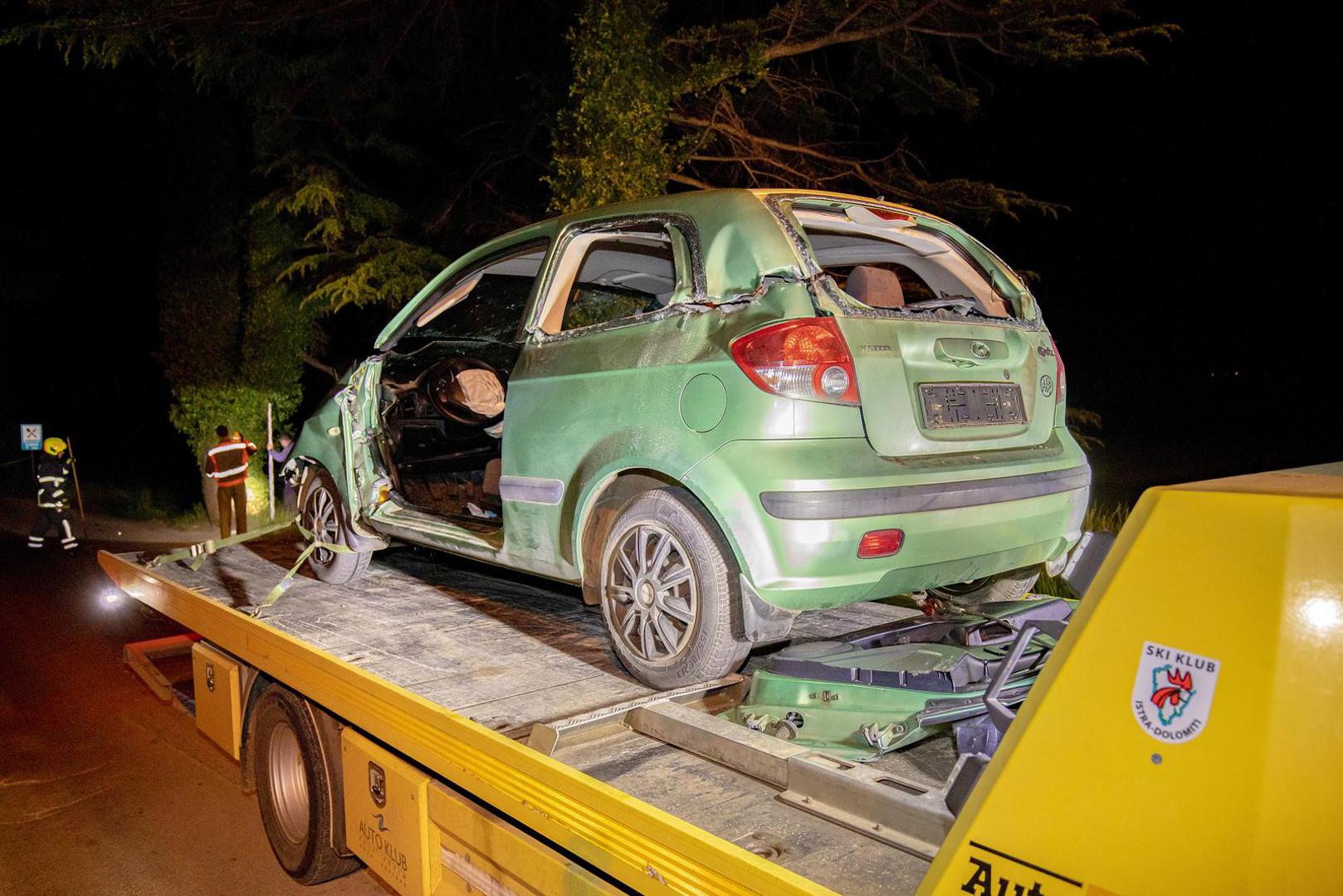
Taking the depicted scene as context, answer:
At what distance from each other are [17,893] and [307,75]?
9.33 m

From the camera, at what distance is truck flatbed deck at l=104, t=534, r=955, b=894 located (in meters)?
2.02

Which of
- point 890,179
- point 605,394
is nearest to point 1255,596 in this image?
point 605,394

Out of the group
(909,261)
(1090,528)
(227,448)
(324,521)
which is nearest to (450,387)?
(324,521)

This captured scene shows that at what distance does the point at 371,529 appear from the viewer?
181 inches

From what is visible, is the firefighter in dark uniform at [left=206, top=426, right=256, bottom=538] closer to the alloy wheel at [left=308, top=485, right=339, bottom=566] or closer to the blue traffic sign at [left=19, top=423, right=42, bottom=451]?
the blue traffic sign at [left=19, top=423, right=42, bottom=451]

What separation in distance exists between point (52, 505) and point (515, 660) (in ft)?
39.1

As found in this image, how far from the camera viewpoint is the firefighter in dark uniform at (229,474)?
1194cm

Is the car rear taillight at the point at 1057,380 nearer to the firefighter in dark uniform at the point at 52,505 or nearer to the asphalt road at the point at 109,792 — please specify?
the asphalt road at the point at 109,792

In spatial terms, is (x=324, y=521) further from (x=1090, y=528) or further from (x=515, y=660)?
(x=1090, y=528)

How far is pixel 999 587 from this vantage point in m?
3.84

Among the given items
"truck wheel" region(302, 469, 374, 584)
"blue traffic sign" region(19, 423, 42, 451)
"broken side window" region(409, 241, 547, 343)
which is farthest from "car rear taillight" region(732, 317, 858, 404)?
"blue traffic sign" region(19, 423, 42, 451)

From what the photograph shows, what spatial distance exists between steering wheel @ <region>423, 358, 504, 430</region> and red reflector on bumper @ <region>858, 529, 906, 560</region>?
2.43 meters

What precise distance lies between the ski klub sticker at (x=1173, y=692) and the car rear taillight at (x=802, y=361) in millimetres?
1509

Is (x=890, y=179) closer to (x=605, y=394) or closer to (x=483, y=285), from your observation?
(x=483, y=285)
